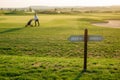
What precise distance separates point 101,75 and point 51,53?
4.89 metres

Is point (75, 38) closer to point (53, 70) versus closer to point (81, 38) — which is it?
point (81, 38)

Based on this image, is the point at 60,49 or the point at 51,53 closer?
the point at 51,53

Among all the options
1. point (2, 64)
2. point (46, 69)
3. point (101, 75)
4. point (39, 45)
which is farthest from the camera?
point (39, 45)

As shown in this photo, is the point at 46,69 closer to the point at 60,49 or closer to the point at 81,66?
the point at 81,66

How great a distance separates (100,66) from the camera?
8.68m

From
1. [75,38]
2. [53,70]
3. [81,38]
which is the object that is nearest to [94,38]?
[81,38]

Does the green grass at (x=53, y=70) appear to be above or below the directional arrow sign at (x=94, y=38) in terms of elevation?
below

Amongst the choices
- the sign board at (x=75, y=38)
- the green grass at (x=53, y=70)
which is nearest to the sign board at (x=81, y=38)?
the sign board at (x=75, y=38)

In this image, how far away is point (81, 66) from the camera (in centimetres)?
870

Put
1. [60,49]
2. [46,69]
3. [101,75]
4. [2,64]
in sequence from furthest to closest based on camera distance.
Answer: [60,49], [2,64], [46,69], [101,75]

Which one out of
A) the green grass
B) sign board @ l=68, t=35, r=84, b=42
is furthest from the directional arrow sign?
the green grass

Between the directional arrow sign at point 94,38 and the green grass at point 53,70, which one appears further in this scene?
the directional arrow sign at point 94,38

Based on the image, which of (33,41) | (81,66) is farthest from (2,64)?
(33,41)

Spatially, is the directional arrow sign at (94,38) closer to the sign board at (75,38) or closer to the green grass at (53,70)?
the sign board at (75,38)
